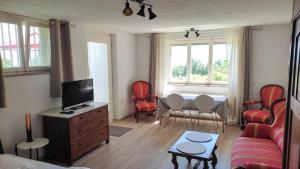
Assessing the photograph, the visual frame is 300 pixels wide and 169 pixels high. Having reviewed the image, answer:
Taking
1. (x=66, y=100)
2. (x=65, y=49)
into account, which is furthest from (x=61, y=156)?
(x=65, y=49)

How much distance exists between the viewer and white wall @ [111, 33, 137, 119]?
5324 millimetres

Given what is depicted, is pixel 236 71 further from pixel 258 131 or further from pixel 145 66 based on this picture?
pixel 145 66

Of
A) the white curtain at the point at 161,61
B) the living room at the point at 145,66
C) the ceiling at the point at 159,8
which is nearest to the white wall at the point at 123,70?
the living room at the point at 145,66

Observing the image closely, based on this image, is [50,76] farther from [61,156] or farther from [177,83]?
[177,83]

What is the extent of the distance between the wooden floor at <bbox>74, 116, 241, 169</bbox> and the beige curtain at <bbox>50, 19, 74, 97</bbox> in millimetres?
1233

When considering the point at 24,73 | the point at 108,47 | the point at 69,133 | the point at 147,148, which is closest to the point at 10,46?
the point at 24,73

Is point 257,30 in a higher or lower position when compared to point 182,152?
higher

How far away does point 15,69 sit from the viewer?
10.0ft

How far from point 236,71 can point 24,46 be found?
163 inches

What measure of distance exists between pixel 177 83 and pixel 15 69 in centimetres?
372

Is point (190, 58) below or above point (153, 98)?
above

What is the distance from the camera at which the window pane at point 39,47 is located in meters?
3.31

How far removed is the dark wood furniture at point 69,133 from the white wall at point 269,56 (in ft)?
11.7

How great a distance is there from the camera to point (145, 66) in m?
6.02
